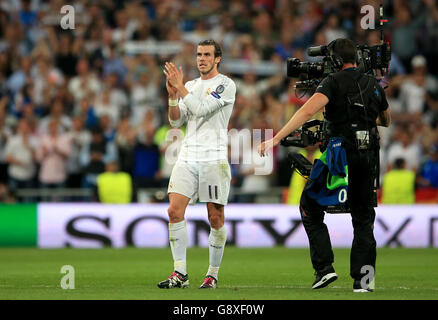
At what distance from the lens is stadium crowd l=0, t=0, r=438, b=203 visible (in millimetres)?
18641

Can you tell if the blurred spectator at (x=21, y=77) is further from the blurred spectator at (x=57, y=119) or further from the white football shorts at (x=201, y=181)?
the white football shorts at (x=201, y=181)

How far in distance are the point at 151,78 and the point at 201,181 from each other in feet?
34.0

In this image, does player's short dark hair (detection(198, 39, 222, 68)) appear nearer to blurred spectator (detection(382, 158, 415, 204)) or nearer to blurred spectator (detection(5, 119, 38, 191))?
blurred spectator (detection(382, 158, 415, 204))

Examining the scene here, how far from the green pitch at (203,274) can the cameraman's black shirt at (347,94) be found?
1.71 metres

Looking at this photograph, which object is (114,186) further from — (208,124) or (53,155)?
(208,124)

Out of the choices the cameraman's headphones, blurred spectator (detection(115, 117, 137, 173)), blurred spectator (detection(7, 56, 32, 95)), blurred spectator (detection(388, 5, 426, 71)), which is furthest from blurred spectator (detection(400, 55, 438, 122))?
the cameraman's headphones

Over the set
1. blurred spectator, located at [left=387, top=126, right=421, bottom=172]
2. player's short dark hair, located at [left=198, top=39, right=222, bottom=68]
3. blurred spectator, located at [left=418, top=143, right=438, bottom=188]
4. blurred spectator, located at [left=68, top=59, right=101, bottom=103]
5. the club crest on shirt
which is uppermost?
blurred spectator, located at [left=68, top=59, right=101, bottom=103]

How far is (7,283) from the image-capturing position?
10461 mm

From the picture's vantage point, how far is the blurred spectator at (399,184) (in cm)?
1781

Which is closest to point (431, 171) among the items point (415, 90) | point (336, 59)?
point (415, 90)

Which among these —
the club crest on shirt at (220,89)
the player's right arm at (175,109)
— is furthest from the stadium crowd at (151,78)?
the club crest on shirt at (220,89)

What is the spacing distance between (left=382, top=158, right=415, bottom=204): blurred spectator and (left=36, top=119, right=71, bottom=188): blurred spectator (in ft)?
20.8
